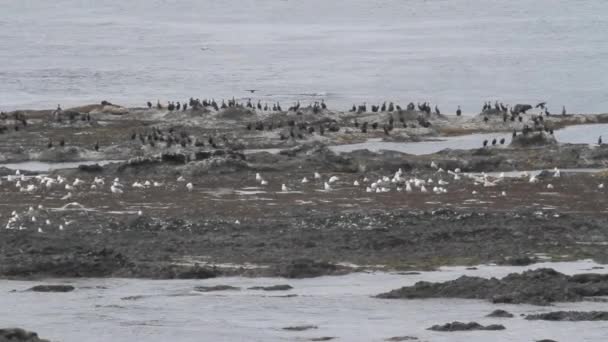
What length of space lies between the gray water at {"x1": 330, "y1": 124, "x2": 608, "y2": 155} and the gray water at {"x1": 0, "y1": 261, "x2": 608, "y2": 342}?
921 inches

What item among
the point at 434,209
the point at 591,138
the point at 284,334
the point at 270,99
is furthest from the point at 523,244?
the point at 270,99

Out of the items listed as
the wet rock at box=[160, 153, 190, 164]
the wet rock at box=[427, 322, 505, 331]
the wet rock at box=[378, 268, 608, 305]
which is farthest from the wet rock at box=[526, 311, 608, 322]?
the wet rock at box=[160, 153, 190, 164]

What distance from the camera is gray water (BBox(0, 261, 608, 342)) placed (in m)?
18.7

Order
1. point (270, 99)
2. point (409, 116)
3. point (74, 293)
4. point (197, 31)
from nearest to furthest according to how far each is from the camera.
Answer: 1. point (74, 293)
2. point (409, 116)
3. point (270, 99)
4. point (197, 31)

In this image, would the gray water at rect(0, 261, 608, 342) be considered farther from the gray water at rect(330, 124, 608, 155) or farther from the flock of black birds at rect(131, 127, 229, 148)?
the gray water at rect(330, 124, 608, 155)

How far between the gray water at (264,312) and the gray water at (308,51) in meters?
43.5

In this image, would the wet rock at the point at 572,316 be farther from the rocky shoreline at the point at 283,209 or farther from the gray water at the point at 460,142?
the gray water at the point at 460,142

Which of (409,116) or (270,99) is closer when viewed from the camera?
(409,116)

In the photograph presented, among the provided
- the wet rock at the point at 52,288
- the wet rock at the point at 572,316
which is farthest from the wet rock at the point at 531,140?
the wet rock at the point at 572,316

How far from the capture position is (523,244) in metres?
25.5

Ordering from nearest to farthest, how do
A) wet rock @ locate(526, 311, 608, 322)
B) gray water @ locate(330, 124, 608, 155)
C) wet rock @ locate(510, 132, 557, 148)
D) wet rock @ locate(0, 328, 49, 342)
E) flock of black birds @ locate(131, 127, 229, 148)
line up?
wet rock @ locate(0, 328, 49, 342)
wet rock @ locate(526, 311, 608, 322)
wet rock @ locate(510, 132, 557, 148)
flock of black birds @ locate(131, 127, 229, 148)
gray water @ locate(330, 124, 608, 155)

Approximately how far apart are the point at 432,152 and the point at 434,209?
17088 mm

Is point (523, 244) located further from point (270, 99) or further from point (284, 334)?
point (270, 99)

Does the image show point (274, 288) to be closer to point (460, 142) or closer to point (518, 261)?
point (518, 261)
